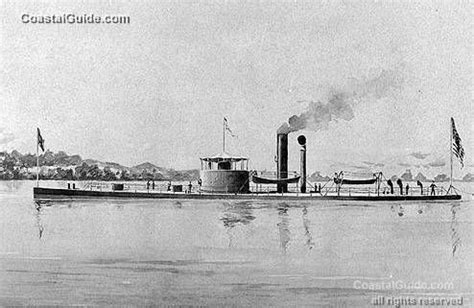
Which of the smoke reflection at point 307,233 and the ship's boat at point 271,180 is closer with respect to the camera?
the smoke reflection at point 307,233

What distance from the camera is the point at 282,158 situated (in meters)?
17.6

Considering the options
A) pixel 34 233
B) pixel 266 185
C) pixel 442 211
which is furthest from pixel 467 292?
pixel 266 185

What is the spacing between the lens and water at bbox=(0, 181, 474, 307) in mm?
6938

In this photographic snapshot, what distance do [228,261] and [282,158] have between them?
32.0 feet

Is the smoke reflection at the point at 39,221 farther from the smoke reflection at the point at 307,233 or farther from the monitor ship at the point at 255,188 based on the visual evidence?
the smoke reflection at the point at 307,233

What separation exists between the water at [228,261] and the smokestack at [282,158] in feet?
16.2

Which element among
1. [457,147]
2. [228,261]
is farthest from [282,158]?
[228,261]

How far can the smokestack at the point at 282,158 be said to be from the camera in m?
16.6

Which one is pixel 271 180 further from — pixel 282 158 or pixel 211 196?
pixel 211 196

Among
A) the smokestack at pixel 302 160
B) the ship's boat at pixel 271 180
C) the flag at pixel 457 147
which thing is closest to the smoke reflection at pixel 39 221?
the ship's boat at pixel 271 180

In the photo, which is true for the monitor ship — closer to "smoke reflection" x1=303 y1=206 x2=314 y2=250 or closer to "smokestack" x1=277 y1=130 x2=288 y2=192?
"smokestack" x1=277 y1=130 x2=288 y2=192

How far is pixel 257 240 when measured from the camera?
9516mm

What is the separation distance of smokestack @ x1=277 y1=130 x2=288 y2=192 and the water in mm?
4948

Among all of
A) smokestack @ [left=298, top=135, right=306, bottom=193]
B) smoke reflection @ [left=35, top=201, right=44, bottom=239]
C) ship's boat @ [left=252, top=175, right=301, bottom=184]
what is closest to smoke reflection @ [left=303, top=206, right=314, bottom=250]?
smokestack @ [left=298, top=135, right=306, bottom=193]
